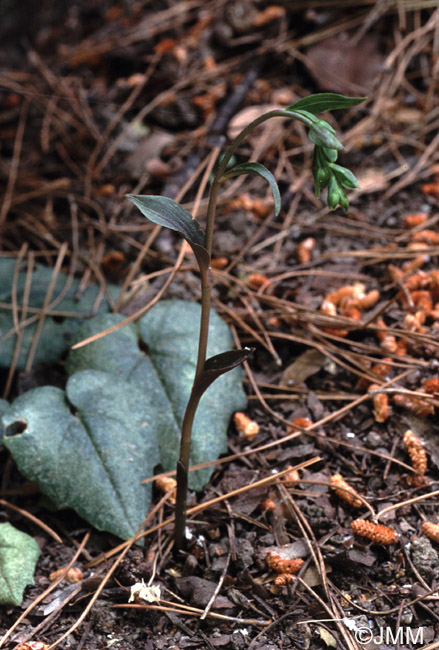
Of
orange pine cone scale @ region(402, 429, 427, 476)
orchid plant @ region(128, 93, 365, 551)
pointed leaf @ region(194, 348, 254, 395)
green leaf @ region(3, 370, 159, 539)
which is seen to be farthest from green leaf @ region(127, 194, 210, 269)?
orange pine cone scale @ region(402, 429, 427, 476)

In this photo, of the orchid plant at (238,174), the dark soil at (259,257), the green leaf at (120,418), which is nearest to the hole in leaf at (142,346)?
the green leaf at (120,418)

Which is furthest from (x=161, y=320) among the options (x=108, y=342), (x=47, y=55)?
(x=47, y=55)

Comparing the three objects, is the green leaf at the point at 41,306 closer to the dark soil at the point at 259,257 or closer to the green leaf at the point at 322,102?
the dark soil at the point at 259,257

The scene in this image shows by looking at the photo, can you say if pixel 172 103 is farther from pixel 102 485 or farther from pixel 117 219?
pixel 102 485

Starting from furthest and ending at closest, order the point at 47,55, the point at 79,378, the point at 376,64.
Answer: the point at 47,55, the point at 376,64, the point at 79,378

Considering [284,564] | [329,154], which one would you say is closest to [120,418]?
[284,564]

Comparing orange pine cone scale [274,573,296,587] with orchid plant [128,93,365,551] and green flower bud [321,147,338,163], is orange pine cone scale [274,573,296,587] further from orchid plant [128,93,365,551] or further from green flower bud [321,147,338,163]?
green flower bud [321,147,338,163]
